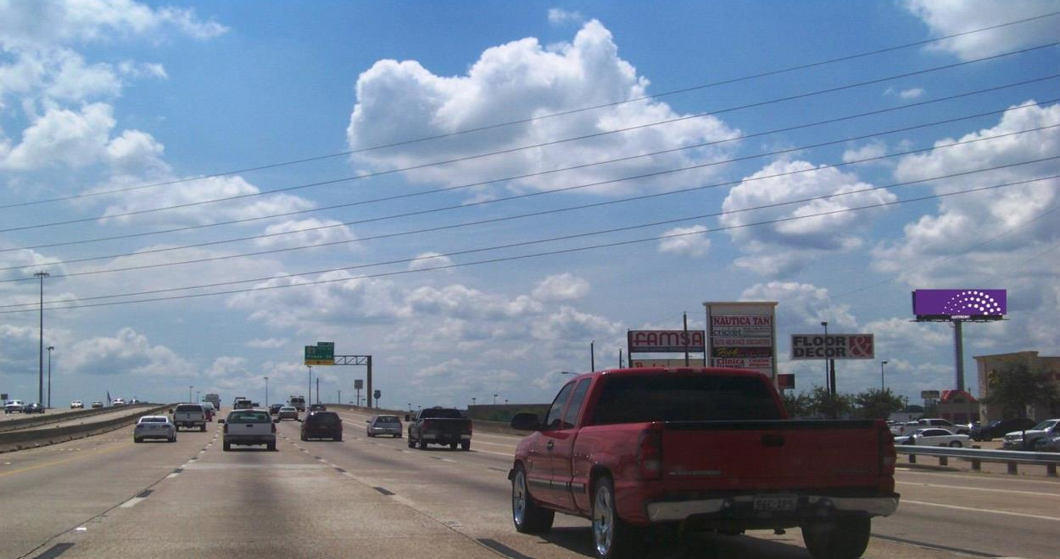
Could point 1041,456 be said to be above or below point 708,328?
below

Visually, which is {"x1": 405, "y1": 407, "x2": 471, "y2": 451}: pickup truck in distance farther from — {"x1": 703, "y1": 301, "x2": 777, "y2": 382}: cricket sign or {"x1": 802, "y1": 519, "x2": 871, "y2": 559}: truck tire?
{"x1": 802, "y1": 519, "x2": 871, "y2": 559}: truck tire

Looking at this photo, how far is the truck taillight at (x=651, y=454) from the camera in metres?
9.75

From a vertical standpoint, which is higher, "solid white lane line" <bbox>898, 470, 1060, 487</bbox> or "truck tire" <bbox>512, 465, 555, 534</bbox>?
"truck tire" <bbox>512, 465, 555, 534</bbox>

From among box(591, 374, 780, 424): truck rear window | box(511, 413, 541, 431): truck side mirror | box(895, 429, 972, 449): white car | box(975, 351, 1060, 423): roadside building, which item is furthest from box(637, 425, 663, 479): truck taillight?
box(975, 351, 1060, 423): roadside building

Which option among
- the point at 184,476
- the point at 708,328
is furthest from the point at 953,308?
the point at 184,476

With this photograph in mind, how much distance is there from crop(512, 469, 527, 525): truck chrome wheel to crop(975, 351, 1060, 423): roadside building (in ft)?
246

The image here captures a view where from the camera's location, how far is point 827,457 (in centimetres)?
1018

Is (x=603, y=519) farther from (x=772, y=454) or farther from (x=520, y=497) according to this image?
(x=520, y=497)

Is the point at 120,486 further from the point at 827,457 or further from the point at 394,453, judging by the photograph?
the point at 394,453

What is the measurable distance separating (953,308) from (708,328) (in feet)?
152

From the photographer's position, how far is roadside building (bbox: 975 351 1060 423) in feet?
266

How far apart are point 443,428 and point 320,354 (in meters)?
66.0

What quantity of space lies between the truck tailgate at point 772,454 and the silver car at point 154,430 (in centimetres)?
4664

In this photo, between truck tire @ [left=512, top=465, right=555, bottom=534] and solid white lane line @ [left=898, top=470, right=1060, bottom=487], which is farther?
solid white lane line @ [left=898, top=470, right=1060, bottom=487]
